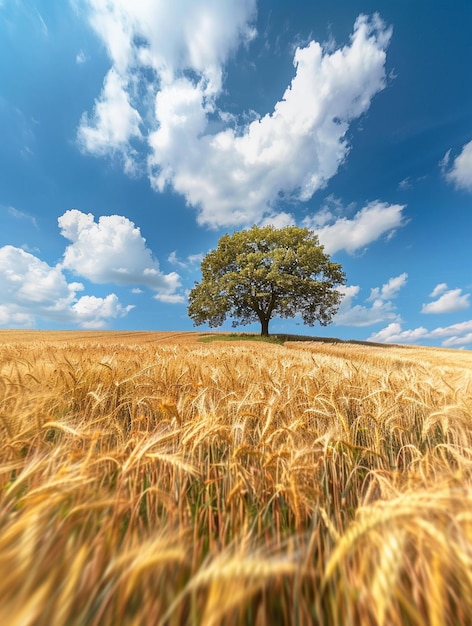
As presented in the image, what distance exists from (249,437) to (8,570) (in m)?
1.80

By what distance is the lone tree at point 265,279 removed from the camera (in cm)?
2736

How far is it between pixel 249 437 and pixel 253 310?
2844 centimetres

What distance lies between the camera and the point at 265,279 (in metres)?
27.0

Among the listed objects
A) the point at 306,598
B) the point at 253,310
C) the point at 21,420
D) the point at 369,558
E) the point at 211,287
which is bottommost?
the point at 306,598

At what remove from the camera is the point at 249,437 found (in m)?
2.32

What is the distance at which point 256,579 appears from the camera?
76 cm

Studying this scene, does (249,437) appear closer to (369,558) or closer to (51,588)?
(369,558)

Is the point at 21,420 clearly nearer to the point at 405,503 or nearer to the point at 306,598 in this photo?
the point at 306,598

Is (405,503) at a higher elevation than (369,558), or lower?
higher

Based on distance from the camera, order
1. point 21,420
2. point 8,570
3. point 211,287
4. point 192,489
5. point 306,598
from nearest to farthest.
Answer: point 8,570, point 306,598, point 192,489, point 21,420, point 211,287

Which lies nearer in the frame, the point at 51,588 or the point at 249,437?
the point at 51,588

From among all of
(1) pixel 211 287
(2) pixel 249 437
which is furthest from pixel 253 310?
(2) pixel 249 437

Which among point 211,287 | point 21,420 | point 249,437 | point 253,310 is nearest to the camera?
point 21,420

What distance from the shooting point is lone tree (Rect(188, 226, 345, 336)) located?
2736cm
